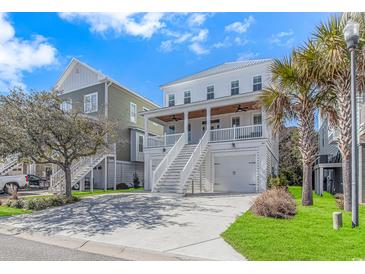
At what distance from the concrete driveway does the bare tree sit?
2.86 metres

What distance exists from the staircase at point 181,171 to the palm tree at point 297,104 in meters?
5.62

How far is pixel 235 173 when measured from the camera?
1870 centimetres

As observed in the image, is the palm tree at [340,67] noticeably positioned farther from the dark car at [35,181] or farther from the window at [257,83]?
the dark car at [35,181]

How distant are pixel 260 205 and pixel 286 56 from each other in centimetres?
627

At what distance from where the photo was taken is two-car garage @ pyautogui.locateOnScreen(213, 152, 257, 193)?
18234 millimetres

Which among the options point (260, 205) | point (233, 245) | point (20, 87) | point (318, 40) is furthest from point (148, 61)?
point (233, 245)

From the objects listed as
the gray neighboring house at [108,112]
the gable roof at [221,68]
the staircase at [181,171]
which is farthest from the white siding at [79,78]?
the staircase at [181,171]

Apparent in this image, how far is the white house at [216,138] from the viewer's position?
55.9ft

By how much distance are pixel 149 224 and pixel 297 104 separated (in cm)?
813

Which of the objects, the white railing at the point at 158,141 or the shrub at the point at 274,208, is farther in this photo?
the white railing at the point at 158,141

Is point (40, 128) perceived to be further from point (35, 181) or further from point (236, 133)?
point (35, 181)

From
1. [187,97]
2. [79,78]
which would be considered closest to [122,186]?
[187,97]

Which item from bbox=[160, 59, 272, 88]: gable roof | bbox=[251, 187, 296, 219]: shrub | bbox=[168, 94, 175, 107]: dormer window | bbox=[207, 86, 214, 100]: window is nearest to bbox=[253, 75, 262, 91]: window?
bbox=[160, 59, 272, 88]: gable roof

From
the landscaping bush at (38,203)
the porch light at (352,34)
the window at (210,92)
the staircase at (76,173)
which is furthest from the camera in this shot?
the window at (210,92)
